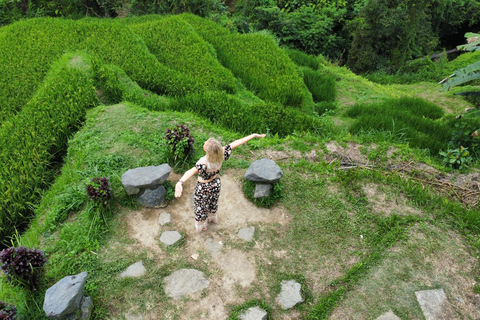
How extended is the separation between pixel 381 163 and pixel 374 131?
908 mm

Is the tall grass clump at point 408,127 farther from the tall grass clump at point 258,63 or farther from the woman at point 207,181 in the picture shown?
the woman at point 207,181

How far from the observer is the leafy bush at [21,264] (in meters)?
2.68

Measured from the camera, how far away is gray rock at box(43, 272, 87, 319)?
96.9 inches

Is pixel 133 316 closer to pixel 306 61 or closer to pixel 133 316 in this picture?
pixel 133 316

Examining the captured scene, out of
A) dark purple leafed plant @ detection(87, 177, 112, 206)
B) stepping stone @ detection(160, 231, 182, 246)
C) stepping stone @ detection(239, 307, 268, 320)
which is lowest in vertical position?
stepping stone @ detection(239, 307, 268, 320)

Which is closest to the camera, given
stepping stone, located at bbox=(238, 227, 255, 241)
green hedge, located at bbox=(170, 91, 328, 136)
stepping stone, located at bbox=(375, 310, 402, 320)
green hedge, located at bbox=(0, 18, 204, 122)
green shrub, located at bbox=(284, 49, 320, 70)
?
stepping stone, located at bbox=(375, 310, 402, 320)

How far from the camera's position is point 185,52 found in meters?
7.81

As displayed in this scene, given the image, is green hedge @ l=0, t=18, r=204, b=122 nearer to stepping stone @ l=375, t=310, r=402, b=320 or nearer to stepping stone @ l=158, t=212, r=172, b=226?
stepping stone @ l=158, t=212, r=172, b=226

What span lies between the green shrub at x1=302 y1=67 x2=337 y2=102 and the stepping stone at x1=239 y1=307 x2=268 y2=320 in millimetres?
6850

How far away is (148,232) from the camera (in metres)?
3.46

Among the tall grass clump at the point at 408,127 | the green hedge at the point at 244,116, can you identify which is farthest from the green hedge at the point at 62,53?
the tall grass clump at the point at 408,127

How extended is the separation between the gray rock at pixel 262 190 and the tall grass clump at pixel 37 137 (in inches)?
112

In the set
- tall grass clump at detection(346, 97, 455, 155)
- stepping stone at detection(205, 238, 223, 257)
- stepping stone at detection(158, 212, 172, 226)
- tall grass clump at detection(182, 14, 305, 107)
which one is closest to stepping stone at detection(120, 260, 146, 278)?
stepping stone at detection(158, 212, 172, 226)

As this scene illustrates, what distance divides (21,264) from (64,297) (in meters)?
0.54
